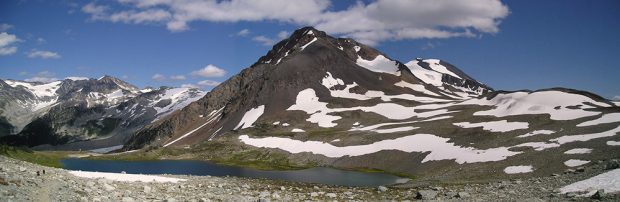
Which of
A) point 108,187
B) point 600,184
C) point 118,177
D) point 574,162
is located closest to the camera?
point 108,187

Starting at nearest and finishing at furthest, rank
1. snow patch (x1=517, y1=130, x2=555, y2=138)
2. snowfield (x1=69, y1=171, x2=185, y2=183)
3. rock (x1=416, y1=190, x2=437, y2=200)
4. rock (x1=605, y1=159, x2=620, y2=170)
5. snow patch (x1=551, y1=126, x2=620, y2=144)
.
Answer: snowfield (x1=69, y1=171, x2=185, y2=183)
rock (x1=416, y1=190, x2=437, y2=200)
rock (x1=605, y1=159, x2=620, y2=170)
snow patch (x1=551, y1=126, x2=620, y2=144)
snow patch (x1=517, y1=130, x2=555, y2=138)

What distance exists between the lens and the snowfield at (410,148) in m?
90.9

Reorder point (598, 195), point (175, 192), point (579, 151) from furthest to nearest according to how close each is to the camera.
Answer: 1. point (579, 151)
2. point (175, 192)
3. point (598, 195)

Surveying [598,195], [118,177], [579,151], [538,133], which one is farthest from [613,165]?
[538,133]

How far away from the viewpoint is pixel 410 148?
373 feet

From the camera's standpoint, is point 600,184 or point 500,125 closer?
point 600,184

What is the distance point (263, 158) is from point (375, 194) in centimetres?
10395

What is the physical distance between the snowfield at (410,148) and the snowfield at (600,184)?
4459 cm

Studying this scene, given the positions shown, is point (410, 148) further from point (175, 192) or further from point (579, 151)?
point (175, 192)

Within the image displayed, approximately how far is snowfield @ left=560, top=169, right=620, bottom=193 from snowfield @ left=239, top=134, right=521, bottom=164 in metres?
44.6

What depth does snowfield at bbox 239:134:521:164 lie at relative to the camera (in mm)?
90938

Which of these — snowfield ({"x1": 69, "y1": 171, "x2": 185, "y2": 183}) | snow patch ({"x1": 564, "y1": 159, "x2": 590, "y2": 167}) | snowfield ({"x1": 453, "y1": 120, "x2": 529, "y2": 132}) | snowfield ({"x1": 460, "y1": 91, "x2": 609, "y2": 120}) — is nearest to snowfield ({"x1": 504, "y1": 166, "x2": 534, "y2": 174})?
snow patch ({"x1": 564, "y1": 159, "x2": 590, "y2": 167})

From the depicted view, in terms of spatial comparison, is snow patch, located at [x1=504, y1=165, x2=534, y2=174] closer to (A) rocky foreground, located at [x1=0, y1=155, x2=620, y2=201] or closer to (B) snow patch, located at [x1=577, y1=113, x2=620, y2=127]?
(A) rocky foreground, located at [x1=0, y1=155, x2=620, y2=201]

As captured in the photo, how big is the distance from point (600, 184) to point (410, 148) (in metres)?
75.2
